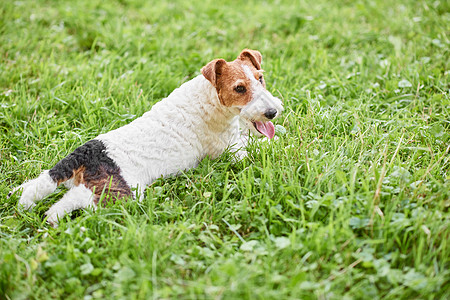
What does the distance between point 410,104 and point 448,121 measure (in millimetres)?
555

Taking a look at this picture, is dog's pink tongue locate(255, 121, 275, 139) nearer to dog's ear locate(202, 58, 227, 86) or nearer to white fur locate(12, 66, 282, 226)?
white fur locate(12, 66, 282, 226)

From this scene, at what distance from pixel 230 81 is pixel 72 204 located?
157cm

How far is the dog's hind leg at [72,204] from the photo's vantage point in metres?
3.01

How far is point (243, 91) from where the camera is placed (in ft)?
10.9

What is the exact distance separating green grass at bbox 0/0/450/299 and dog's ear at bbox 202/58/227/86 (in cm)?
72

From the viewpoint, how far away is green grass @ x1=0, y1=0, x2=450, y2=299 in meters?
2.44

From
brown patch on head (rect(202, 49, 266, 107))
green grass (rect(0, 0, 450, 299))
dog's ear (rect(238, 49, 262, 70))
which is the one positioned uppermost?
dog's ear (rect(238, 49, 262, 70))

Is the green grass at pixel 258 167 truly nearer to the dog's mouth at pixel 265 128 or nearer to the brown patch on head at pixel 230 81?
the dog's mouth at pixel 265 128

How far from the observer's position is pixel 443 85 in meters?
4.45

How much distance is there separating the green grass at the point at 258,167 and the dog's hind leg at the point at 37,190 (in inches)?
3.5

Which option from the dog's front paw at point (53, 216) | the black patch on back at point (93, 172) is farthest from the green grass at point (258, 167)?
the black patch on back at point (93, 172)

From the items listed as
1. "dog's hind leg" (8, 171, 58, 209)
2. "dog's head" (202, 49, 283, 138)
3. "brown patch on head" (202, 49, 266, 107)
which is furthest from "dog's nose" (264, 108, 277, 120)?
"dog's hind leg" (8, 171, 58, 209)

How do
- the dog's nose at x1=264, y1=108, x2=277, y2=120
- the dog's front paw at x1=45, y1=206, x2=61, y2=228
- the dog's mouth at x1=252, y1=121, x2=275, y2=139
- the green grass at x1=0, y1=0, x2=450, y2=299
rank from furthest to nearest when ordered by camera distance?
the dog's mouth at x1=252, y1=121, x2=275, y2=139 < the dog's nose at x1=264, y1=108, x2=277, y2=120 < the dog's front paw at x1=45, y1=206, x2=61, y2=228 < the green grass at x1=0, y1=0, x2=450, y2=299

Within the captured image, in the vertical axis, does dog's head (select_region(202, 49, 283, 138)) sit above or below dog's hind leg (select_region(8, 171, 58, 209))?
above
